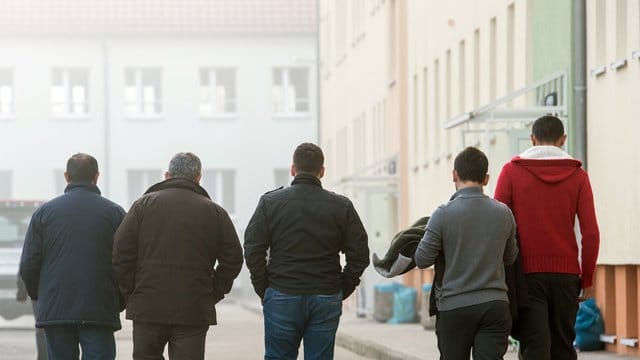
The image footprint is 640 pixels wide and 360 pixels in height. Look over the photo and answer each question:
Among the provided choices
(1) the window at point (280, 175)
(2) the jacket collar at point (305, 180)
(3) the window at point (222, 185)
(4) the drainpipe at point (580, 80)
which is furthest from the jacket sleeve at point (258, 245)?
(1) the window at point (280, 175)

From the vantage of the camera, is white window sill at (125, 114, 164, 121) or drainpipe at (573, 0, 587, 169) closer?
drainpipe at (573, 0, 587, 169)

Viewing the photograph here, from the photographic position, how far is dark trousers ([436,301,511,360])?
10000 mm

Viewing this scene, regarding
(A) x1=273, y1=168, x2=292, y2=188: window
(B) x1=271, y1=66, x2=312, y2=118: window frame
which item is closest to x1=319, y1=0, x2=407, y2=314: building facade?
(A) x1=273, y1=168, x2=292, y2=188: window

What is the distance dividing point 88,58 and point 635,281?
4550 cm

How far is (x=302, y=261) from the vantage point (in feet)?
35.9

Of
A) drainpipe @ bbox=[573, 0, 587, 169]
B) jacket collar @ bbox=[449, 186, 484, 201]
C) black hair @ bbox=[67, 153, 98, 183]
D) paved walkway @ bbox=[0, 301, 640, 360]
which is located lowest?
paved walkway @ bbox=[0, 301, 640, 360]

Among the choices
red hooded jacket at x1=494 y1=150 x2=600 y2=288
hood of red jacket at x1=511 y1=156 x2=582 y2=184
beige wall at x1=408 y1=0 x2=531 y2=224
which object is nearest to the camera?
red hooded jacket at x1=494 y1=150 x2=600 y2=288

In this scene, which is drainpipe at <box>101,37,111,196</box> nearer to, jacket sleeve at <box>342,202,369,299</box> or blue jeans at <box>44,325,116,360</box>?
blue jeans at <box>44,325,116,360</box>

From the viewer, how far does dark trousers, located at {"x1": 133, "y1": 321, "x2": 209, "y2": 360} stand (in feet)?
36.1

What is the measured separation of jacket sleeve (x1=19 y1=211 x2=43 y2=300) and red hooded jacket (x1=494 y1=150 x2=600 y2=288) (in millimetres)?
3135

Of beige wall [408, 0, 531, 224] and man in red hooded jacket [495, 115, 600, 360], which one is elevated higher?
beige wall [408, 0, 531, 224]

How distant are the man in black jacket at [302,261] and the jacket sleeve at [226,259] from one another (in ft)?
0.58

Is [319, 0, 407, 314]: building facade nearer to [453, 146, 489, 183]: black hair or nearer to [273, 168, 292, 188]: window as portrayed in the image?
[273, 168, 292, 188]: window

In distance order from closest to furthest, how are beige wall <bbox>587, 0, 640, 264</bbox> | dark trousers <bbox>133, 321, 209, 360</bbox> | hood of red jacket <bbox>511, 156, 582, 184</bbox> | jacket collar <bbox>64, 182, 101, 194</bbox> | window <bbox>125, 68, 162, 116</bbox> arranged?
hood of red jacket <bbox>511, 156, 582, 184</bbox> < dark trousers <bbox>133, 321, 209, 360</bbox> < jacket collar <bbox>64, 182, 101, 194</bbox> < beige wall <bbox>587, 0, 640, 264</bbox> < window <bbox>125, 68, 162, 116</bbox>
